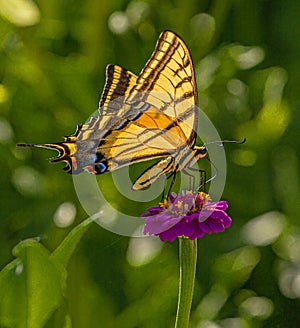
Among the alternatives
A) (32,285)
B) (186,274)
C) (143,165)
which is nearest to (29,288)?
(32,285)

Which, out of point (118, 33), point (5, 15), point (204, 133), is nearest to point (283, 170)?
point (204, 133)

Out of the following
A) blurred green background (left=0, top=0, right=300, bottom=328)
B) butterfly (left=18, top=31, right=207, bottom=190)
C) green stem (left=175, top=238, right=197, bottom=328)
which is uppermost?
butterfly (left=18, top=31, right=207, bottom=190)

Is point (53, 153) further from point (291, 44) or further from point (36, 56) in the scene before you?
point (291, 44)

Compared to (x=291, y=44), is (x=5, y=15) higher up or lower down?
higher up

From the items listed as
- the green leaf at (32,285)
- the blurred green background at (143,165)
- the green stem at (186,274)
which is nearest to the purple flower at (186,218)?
the green stem at (186,274)

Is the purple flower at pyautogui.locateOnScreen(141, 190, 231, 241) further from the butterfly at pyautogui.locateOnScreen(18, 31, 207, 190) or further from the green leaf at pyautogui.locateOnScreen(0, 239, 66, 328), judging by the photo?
the green leaf at pyautogui.locateOnScreen(0, 239, 66, 328)

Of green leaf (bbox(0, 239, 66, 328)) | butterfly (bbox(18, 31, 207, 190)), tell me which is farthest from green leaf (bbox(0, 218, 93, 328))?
butterfly (bbox(18, 31, 207, 190))

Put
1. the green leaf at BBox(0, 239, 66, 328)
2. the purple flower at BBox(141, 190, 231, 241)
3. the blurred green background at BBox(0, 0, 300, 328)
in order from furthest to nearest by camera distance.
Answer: the blurred green background at BBox(0, 0, 300, 328) → the green leaf at BBox(0, 239, 66, 328) → the purple flower at BBox(141, 190, 231, 241)
